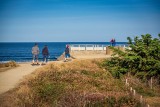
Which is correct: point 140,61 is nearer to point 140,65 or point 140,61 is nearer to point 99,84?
point 140,65

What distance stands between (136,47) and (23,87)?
1118cm

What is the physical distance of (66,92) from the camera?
14211 millimetres

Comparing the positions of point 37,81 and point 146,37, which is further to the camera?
point 146,37

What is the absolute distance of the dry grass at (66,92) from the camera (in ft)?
42.1

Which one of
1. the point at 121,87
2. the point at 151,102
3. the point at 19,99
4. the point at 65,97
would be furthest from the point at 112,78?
the point at 19,99

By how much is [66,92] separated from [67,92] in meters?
0.05

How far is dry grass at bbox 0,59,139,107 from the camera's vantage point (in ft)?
42.1

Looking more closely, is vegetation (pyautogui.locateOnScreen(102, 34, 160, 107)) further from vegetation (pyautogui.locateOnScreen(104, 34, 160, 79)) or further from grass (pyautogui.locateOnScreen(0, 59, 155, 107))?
grass (pyautogui.locateOnScreen(0, 59, 155, 107))

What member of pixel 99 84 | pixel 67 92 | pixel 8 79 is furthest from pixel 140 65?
pixel 8 79

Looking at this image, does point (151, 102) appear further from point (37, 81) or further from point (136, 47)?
point (136, 47)

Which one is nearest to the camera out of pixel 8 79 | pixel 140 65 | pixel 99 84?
pixel 99 84

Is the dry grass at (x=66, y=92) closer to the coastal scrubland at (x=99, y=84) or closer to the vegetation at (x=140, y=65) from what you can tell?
the coastal scrubland at (x=99, y=84)

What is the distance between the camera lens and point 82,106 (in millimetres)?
12633

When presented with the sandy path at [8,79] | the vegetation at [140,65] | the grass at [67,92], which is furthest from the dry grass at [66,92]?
the vegetation at [140,65]
